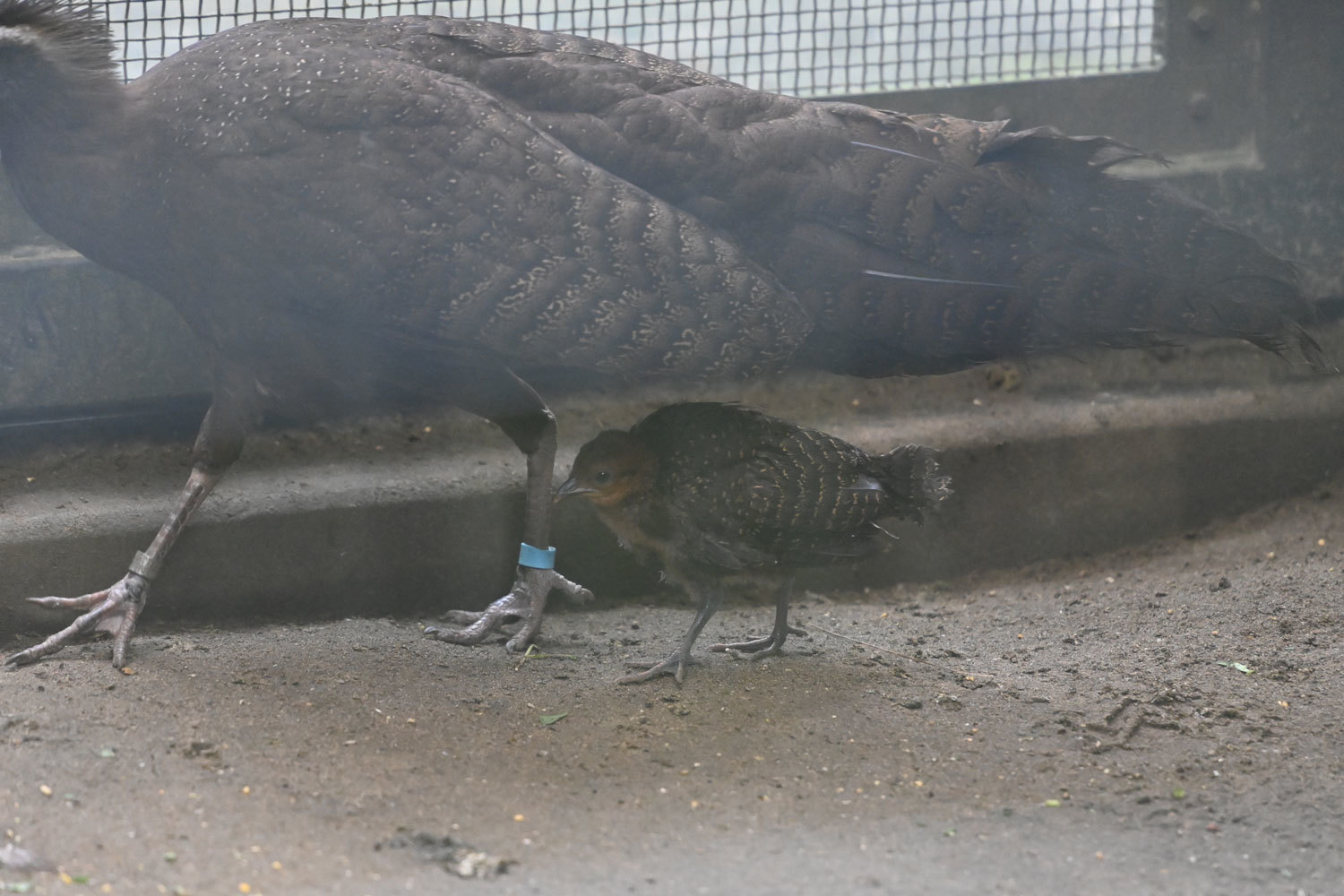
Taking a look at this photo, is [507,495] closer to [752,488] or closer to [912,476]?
[752,488]

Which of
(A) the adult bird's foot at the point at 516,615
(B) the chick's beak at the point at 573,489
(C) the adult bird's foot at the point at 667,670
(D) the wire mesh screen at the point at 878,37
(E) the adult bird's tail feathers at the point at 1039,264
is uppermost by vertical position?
(D) the wire mesh screen at the point at 878,37

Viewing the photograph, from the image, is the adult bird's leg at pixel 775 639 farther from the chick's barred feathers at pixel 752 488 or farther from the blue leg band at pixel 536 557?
the blue leg band at pixel 536 557

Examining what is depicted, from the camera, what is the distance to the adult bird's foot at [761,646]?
3.88 metres

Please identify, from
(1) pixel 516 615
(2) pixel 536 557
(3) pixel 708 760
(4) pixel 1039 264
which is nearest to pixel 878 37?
(4) pixel 1039 264

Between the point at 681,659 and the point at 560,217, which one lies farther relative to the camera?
the point at 681,659

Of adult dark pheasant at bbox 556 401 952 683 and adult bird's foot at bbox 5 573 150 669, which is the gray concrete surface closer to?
adult bird's foot at bbox 5 573 150 669

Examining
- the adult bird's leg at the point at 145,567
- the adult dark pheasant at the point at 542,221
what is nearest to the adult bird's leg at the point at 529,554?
the adult dark pheasant at the point at 542,221

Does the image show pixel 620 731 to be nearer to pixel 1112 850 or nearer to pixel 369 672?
pixel 369 672

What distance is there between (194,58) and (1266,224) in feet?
13.6

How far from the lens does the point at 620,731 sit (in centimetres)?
329

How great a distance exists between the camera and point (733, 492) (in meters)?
3.58

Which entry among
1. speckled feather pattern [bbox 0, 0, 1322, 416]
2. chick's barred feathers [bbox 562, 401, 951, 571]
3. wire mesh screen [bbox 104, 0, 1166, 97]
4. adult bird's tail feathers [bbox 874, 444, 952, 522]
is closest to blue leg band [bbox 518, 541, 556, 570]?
chick's barred feathers [bbox 562, 401, 951, 571]

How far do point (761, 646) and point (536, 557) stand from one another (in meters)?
0.85

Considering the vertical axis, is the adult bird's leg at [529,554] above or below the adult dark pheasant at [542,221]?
below
